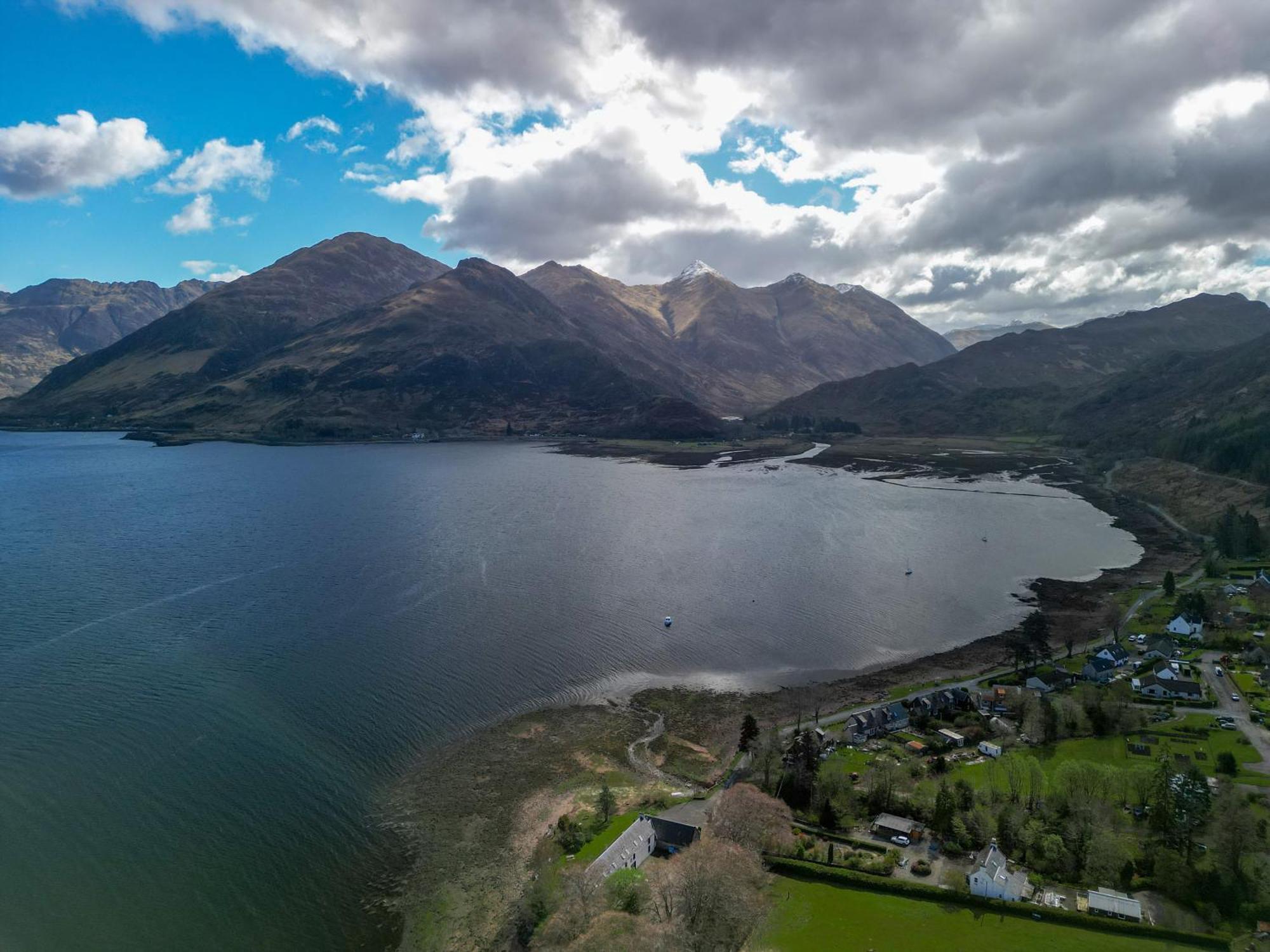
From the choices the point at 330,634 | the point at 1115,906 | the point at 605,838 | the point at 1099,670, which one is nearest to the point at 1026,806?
the point at 1115,906

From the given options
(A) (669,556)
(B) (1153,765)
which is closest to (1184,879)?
(B) (1153,765)

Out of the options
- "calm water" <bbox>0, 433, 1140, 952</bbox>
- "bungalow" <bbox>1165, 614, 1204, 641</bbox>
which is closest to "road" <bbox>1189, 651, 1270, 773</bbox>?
"bungalow" <bbox>1165, 614, 1204, 641</bbox>

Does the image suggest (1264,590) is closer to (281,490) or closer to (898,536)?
(898,536)

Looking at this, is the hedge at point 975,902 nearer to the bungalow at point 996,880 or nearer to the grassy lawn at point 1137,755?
the bungalow at point 996,880

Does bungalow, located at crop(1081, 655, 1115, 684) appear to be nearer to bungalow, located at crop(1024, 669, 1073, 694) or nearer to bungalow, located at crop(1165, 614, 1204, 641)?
bungalow, located at crop(1024, 669, 1073, 694)

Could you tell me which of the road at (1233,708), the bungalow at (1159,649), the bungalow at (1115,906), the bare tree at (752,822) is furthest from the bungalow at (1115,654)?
the bare tree at (752,822)

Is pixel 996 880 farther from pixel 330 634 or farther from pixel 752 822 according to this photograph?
pixel 330 634
